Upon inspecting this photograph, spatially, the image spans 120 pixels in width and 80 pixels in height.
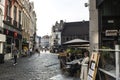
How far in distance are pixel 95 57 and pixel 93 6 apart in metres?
5.49

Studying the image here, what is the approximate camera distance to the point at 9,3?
30.7m

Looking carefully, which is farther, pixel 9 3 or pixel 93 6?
pixel 9 3

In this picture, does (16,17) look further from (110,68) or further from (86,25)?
(86,25)

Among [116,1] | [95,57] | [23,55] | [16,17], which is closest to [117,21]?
[116,1]

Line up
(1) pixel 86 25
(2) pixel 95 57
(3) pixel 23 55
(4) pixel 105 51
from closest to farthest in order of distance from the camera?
1. (4) pixel 105 51
2. (2) pixel 95 57
3. (3) pixel 23 55
4. (1) pixel 86 25

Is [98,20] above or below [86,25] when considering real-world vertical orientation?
below

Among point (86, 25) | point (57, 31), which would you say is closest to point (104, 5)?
point (86, 25)

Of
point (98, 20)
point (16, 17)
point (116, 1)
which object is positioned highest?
point (16, 17)

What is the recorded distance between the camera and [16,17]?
35.4 meters

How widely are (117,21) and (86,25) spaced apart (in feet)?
227

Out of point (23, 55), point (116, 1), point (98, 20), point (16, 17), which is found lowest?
point (23, 55)

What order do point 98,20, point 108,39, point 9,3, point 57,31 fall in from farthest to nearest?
point 57,31, point 9,3, point 98,20, point 108,39

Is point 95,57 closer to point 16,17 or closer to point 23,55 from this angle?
point 16,17

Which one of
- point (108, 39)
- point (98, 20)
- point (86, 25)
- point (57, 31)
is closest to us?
point (108, 39)
